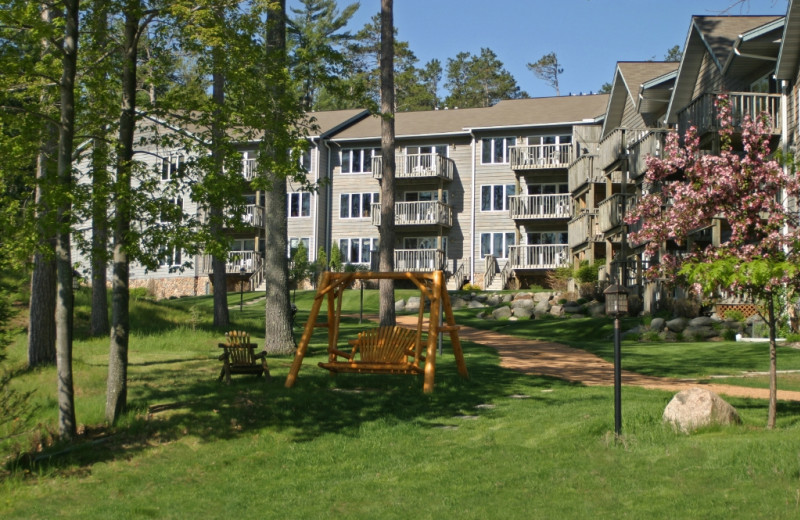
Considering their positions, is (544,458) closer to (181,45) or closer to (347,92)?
(181,45)

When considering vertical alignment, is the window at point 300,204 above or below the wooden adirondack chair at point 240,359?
above

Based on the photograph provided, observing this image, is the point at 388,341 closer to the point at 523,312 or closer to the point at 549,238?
the point at 523,312

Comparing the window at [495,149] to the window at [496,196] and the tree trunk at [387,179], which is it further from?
the tree trunk at [387,179]

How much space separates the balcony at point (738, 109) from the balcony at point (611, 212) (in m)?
5.91

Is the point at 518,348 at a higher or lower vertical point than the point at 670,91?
lower

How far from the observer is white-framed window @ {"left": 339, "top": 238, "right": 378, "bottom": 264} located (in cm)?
4681

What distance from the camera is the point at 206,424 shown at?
11.4m

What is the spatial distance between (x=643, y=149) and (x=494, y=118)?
16758 mm

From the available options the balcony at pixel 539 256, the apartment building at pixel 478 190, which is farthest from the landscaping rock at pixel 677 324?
the balcony at pixel 539 256

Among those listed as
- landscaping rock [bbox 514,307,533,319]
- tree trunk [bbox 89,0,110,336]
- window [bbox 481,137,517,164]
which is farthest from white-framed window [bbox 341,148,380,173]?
tree trunk [bbox 89,0,110,336]

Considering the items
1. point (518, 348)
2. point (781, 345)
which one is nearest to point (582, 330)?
point (518, 348)

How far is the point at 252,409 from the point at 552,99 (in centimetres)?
3884

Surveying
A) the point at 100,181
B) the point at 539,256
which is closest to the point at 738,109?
the point at 539,256

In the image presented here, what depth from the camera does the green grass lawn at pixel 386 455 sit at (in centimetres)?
802
